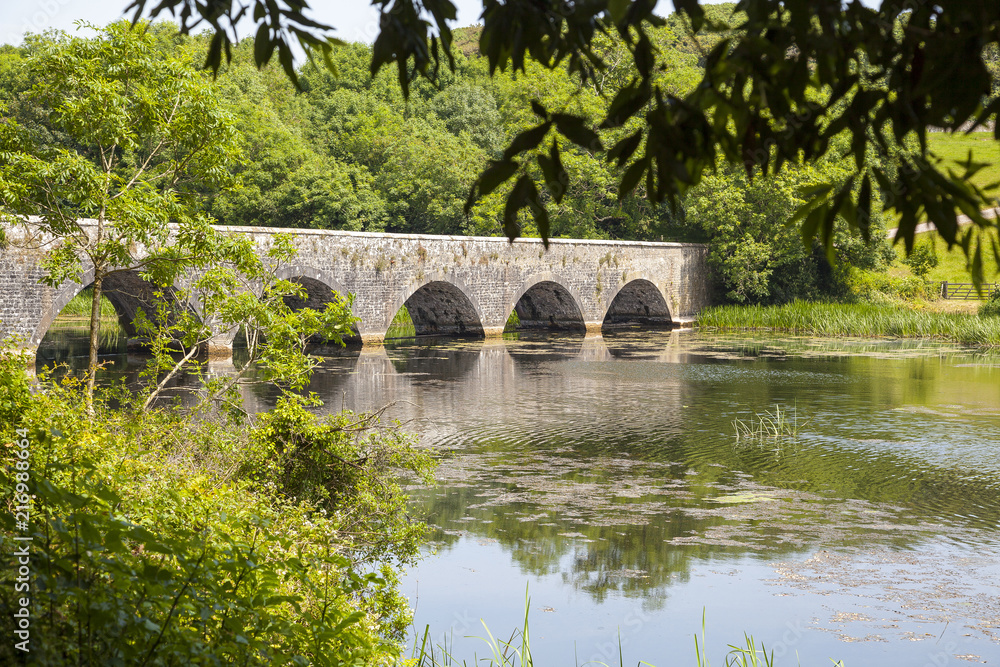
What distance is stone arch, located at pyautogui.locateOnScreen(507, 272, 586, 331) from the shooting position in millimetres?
27156

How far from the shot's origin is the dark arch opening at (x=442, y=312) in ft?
83.1

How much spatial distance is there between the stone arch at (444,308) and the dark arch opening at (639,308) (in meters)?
6.89

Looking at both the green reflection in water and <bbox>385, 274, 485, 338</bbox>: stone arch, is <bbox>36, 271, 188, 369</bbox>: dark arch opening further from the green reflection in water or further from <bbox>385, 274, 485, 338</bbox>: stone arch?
<bbox>385, 274, 485, 338</bbox>: stone arch

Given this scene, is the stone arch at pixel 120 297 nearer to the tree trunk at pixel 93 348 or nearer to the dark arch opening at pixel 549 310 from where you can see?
the tree trunk at pixel 93 348

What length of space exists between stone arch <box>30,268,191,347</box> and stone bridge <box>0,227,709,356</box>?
28 mm

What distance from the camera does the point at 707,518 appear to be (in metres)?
7.93

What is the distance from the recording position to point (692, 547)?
713 cm

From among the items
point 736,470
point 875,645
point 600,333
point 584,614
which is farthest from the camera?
point 600,333

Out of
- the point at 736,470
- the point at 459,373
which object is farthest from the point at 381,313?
the point at 736,470

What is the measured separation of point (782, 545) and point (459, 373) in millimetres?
11159

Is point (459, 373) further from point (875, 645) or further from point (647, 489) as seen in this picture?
point (875, 645)

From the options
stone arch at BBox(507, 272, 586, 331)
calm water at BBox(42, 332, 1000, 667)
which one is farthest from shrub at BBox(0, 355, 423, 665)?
stone arch at BBox(507, 272, 586, 331)

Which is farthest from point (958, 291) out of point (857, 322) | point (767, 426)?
point (767, 426)

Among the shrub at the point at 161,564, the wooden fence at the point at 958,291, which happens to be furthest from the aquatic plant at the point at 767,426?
the wooden fence at the point at 958,291
